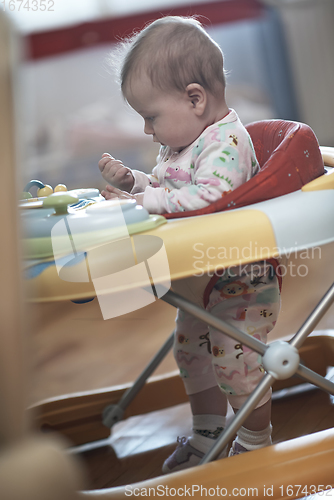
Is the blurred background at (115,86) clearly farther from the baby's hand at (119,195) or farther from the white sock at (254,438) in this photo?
the white sock at (254,438)

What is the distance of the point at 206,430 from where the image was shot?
78cm

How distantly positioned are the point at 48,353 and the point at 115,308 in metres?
0.74

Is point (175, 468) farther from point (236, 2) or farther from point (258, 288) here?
point (236, 2)

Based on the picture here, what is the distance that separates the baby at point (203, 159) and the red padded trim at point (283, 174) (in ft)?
0.07

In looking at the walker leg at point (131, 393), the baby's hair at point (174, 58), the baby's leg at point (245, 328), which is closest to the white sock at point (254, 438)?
the baby's leg at point (245, 328)

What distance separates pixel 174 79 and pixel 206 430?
0.55m

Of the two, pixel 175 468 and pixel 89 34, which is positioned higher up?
pixel 89 34

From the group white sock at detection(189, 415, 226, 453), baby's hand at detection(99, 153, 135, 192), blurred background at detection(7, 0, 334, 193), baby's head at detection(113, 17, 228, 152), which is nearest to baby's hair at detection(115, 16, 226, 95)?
baby's head at detection(113, 17, 228, 152)

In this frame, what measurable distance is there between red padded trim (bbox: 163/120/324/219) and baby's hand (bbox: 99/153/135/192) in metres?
0.18

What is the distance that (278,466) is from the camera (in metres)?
0.53

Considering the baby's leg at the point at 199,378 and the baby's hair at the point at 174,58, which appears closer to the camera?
the baby's hair at the point at 174,58

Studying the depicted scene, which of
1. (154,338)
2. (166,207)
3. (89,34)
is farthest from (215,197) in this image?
(89,34)

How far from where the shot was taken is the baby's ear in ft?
1.98

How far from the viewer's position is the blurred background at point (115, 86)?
6.86 feet
